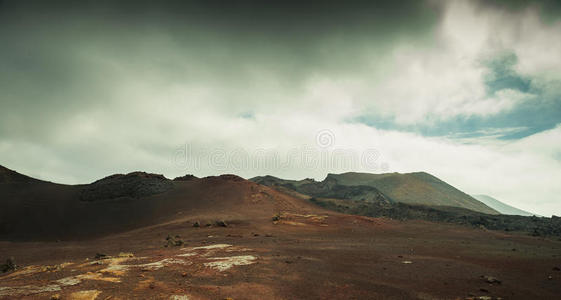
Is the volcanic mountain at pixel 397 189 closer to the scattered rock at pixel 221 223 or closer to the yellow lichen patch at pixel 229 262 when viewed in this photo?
the scattered rock at pixel 221 223

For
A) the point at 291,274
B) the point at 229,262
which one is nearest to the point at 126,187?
the point at 229,262

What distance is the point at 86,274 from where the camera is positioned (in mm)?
13305

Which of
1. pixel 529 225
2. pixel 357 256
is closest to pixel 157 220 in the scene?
pixel 357 256

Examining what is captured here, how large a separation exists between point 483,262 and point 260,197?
132 feet

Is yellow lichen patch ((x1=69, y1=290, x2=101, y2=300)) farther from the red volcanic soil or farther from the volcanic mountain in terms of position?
the volcanic mountain

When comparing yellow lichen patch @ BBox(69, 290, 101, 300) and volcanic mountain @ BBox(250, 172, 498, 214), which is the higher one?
volcanic mountain @ BBox(250, 172, 498, 214)

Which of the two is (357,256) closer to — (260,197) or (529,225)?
(260,197)

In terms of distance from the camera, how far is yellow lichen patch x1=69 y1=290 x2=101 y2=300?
1005 cm

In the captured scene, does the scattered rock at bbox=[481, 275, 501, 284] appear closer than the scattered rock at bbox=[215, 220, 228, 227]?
Yes

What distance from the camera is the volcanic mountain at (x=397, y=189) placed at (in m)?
110

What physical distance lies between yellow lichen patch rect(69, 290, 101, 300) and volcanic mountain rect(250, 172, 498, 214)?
317ft

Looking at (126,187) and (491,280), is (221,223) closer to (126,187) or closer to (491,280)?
(491,280)

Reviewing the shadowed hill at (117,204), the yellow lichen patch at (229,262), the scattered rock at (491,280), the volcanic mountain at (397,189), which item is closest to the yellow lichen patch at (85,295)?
the yellow lichen patch at (229,262)

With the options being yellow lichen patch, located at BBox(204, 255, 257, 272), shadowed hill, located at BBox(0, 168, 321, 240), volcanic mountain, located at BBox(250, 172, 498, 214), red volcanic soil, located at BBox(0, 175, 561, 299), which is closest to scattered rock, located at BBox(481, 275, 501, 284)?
red volcanic soil, located at BBox(0, 175, 561, 299)
